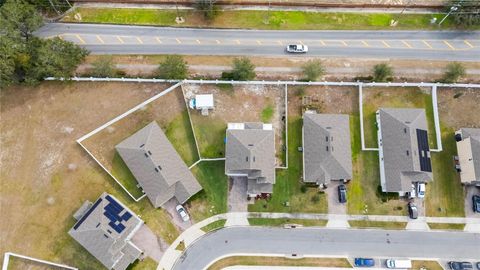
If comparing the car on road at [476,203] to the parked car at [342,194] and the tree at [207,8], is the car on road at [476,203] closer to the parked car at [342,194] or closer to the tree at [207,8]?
the parked car at [342,194]

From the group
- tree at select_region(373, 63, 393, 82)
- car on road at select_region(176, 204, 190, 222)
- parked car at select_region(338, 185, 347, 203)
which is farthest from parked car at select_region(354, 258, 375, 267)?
tree at select_region(373, 63, 393, 82)

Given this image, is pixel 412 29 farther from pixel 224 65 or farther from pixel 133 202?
pixel 133 202

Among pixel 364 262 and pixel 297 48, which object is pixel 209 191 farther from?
pixel 297 48

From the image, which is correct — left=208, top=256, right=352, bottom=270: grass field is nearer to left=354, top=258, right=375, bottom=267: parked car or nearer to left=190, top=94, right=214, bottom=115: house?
left=354, top=258, right=375, bottom=267: parked car

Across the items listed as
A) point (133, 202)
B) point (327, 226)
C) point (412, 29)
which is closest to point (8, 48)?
point (133, 202)

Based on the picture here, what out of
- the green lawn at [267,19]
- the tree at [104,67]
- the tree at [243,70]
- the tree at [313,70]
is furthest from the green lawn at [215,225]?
the green lawn at [267,19]

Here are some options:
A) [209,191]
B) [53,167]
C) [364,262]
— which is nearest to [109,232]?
[53,167]
